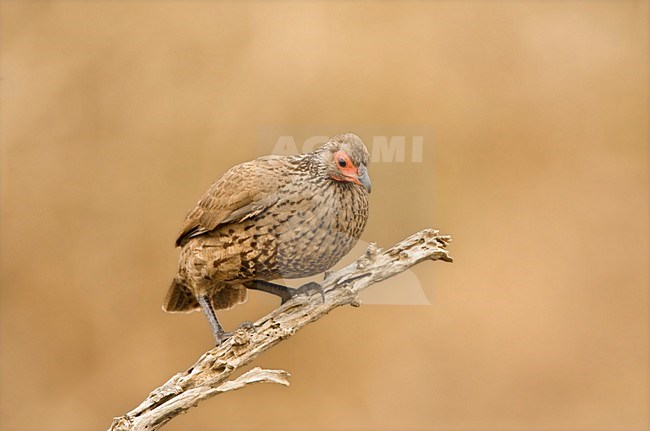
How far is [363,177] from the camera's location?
2.59m

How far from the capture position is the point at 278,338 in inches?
111

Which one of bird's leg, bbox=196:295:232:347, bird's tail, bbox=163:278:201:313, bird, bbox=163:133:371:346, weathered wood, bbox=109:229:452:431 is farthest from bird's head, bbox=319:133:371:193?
bird's tail, bbox=163:278:201:313

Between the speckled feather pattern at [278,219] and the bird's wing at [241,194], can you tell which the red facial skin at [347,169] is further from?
the bird's wing at [241,194]

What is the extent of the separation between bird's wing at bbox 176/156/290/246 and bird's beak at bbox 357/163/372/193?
290 millimetres

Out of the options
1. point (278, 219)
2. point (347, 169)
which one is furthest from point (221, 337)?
point (347, 169)

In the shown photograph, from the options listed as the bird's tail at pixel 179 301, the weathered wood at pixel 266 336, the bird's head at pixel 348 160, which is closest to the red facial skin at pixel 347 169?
the bird's head at pixel 348 160

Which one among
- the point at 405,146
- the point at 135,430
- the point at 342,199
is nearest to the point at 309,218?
the point at 342,199

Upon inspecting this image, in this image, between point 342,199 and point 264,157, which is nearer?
point 342,199

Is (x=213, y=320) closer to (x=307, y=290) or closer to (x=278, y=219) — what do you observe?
(x=307, y=290)

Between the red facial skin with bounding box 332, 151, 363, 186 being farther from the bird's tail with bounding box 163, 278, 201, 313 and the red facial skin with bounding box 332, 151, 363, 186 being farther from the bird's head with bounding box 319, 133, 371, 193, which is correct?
the bird's tail with bounding box 163, 278, 201, 313

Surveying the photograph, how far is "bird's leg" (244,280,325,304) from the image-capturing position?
9.72 ft

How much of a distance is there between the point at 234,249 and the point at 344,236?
425mm

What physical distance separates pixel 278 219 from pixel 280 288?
0.45 metres

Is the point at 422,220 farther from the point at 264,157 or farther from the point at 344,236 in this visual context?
the point at 264,157
